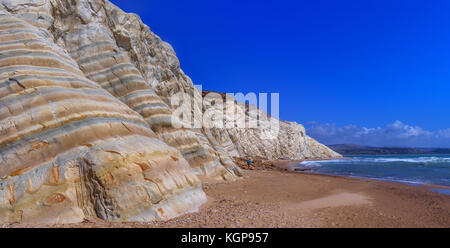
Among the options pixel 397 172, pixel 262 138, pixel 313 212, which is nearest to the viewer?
pixel 313 212

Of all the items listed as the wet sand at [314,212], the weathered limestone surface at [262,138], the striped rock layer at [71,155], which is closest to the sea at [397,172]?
the wet sand at [314,212]

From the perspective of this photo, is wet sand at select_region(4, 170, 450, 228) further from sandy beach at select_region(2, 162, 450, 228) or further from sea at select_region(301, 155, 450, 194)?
sea at select_region(301, 155, 450, 194)

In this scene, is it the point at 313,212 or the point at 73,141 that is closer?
the point at 73,141

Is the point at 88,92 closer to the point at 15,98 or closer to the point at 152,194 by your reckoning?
the point at 15,98

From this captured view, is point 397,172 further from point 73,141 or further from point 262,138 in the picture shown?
point 73,141

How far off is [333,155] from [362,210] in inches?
1895

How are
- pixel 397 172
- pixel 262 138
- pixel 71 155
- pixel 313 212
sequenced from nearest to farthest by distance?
1. pixel 71 155
2. pixel 313 212
3. pixel 397 172
4. pixel 262 138

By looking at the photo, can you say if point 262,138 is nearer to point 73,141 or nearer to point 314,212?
point 314,212

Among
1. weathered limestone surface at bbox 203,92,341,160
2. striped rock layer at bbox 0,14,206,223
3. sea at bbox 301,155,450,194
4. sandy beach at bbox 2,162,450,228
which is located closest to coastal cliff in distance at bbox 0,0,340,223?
striped rock layer at bbox 0,14,206,223

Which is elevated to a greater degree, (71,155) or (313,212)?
(71,155)

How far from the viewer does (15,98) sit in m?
5.32

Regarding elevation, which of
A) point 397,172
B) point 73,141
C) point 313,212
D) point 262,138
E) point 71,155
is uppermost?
point 262,138

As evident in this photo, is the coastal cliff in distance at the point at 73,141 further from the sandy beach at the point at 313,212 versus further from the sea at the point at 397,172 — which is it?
the sea at the point at 397,172

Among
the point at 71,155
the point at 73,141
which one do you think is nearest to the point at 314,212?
the point at 71,155
